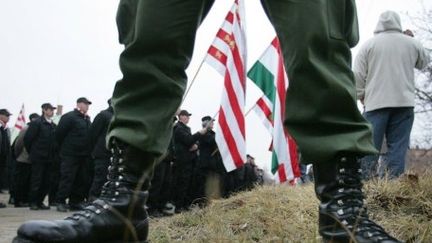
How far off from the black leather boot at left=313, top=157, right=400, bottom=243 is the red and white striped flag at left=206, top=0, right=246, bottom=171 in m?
5.55

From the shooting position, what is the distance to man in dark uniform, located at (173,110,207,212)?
997cm

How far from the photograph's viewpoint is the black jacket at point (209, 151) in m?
10.3

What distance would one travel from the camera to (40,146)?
9.69 m

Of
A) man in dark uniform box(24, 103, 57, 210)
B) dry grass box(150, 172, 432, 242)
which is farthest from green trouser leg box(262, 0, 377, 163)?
man in dark uniform box(24, 103, 57, 210)

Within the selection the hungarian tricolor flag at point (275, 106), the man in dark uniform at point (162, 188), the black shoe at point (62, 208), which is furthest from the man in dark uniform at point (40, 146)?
the hungarian tricolor flag at point (275, 106)

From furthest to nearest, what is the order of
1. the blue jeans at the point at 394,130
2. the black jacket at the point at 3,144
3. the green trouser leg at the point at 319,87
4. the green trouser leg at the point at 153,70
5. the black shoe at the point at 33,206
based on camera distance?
the black jacket at the point at 3,144 → the black shoe at the point at 33,206 → the blue jeans at the point at 394,130 → the green trouser leg at the point at 153,70 → the green trouser leg at the point at 319,87

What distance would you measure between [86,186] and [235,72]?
4179mm

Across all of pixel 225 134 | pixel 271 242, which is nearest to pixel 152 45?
pixel 271 242

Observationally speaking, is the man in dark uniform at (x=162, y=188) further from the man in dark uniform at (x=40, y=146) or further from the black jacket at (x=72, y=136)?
the man in dark uniform at (x=40, y=146)

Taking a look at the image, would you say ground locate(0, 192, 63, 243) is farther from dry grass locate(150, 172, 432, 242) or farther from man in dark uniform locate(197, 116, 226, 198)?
man in dark uniform locate(197, 116, 226, 198)

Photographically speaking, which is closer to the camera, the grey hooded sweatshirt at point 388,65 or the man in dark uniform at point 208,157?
the grey hooded sweatshirt at point 388,65

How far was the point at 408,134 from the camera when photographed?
16.1 ft

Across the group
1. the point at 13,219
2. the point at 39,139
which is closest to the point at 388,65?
the point at 13,219

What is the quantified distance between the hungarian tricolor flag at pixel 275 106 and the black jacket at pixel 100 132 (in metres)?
2.36
